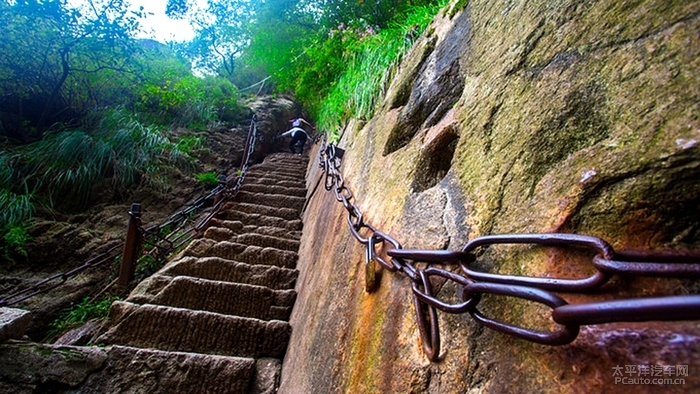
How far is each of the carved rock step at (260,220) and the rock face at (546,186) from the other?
2.71 meters

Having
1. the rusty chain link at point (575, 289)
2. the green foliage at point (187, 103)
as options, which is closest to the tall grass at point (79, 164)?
the green foliage at point (187, 103)

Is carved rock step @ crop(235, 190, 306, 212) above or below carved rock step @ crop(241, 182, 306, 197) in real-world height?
below

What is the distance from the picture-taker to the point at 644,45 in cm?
46

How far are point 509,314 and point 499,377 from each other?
0.09 m

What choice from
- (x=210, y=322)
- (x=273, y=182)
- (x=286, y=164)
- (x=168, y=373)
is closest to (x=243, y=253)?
(x=210, y=322)

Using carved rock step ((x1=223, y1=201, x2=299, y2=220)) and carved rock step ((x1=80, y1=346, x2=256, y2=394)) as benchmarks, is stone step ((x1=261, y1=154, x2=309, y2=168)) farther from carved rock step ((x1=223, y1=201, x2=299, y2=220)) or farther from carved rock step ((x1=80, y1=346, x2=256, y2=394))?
carved rock step ((x1=80, y1=346, x2=256, y2=394))

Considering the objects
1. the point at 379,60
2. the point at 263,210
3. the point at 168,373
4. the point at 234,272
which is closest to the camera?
the point at 168,373

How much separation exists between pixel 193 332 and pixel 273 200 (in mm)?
2686

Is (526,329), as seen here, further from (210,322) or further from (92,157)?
(92,157)

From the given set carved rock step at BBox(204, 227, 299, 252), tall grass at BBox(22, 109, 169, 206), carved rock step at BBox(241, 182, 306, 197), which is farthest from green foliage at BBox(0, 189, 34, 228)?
carved rock step at BBox(241, 182, 306, 197)

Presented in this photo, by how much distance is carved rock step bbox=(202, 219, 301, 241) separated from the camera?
3.42m

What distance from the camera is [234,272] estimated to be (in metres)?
2.55

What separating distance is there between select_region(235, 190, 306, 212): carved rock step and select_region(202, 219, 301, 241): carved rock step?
0.93 metres

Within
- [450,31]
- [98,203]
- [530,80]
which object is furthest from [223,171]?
[530,80]
